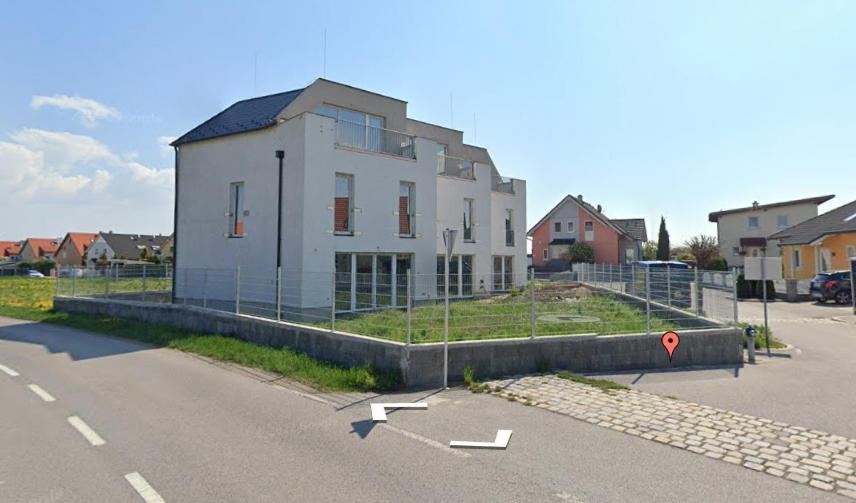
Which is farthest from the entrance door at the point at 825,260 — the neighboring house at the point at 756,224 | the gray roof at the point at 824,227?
the neighboring house at the point at 756,224

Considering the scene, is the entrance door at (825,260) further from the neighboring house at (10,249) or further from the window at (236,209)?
the neighboring house at (10,249)

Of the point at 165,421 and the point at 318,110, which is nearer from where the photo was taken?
the point at 165,421

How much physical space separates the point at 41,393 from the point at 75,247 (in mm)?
96618

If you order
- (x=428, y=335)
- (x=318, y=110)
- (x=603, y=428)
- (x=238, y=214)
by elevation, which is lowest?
(x=603, y=428)

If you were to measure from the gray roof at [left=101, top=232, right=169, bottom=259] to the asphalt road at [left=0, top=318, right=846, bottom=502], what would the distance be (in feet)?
292

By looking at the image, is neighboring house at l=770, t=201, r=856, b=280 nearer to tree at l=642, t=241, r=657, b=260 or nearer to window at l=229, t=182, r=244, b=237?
tree at l=642, t=241, r=657, b=260

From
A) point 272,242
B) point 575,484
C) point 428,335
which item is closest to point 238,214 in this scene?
point 272,242

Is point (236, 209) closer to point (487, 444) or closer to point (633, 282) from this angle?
point (633, 282)

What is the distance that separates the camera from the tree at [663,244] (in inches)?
2222

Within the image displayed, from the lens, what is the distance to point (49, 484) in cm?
414

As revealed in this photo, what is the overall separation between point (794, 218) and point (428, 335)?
48.1 m

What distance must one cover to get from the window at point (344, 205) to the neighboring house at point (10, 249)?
384 ft

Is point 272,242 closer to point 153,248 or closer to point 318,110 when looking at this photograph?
point 318,110

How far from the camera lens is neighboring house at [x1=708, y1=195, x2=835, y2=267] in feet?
143
